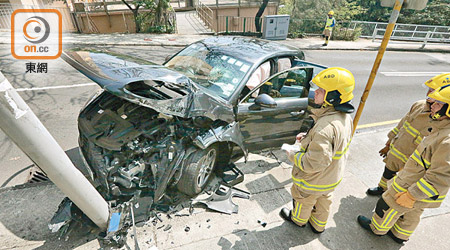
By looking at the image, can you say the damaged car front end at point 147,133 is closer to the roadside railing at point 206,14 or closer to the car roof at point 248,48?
the car roof at point 248,48

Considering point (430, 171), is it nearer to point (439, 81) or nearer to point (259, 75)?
point (439, 81)

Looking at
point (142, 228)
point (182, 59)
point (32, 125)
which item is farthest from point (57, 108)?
point (32, 125)

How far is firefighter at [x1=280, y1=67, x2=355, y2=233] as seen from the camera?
81.7 inches

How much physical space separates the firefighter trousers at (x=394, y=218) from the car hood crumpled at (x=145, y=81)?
1980mm

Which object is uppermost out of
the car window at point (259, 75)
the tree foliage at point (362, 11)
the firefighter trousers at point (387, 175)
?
the car window at point (259, 75)

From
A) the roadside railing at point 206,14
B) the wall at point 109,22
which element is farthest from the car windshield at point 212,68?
the roadside railing at point 206,14

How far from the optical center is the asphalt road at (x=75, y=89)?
388 centimetres

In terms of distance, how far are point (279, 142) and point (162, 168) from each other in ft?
6.75

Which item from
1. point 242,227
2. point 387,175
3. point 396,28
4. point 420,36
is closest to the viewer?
point 242,227

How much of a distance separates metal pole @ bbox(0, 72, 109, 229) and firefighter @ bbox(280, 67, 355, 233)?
189 centimetres

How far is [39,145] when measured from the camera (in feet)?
4.81

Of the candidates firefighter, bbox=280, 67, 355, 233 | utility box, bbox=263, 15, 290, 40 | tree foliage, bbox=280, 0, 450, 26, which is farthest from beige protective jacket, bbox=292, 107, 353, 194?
tree foliage, bbox=280, 0, 450, 26

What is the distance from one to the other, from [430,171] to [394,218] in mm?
744

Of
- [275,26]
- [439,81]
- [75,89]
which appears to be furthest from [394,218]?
[275,26]
